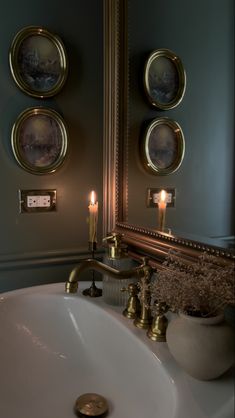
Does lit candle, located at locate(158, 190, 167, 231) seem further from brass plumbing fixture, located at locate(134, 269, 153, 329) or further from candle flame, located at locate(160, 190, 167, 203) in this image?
brass plumbing fixture, located at locate(134, 269, 153, 329)

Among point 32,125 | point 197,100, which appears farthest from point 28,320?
point 197,100

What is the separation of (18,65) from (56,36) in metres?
0.17

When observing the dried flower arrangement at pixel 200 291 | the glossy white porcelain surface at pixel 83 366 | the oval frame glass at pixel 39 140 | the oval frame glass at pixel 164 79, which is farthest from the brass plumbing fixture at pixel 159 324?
the oval frame glass at pixel 39 140

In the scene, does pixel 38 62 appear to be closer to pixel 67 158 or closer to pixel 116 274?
pixel 67 158

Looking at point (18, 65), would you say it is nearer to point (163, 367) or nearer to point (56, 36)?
point (56, 36)

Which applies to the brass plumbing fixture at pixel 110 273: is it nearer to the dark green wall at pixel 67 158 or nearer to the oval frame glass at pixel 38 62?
the dark green wall at pixel 67 158

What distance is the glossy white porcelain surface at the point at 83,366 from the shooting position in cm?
56

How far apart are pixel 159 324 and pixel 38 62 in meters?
0.95

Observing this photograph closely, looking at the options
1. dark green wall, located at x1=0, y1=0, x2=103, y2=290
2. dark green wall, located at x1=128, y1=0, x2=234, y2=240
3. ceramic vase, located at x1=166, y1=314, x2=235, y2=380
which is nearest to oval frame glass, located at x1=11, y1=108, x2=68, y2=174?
dark green wall, located at x1=0, y1=0, x2=103, y2=290

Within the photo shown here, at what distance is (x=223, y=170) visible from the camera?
75cm

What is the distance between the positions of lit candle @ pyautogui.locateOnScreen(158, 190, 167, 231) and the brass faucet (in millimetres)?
157

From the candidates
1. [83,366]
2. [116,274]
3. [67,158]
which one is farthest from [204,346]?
[67,158]

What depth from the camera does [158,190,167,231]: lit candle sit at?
0.97m

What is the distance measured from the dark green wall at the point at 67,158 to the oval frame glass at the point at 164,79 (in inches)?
11.0
